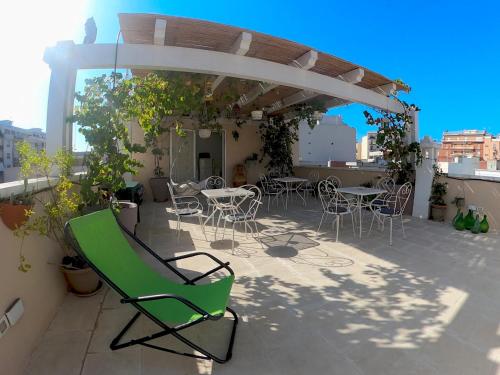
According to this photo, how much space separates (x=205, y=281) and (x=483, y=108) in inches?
2870

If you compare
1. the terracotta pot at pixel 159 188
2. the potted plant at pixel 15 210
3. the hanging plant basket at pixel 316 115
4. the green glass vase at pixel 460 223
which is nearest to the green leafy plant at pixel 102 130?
the potted plant at pixel 15 210

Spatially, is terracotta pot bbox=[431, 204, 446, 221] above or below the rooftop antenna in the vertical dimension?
below

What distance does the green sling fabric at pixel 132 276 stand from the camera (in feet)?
6.05

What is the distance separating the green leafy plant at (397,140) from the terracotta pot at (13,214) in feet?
19.9

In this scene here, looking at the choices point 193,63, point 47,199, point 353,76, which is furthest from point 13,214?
point 353,76

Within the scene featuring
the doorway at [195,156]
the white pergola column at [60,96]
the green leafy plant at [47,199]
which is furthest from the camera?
the doorway at [195,156]

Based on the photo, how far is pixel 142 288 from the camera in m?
2.11

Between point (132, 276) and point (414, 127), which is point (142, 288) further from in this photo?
point (414, 127)

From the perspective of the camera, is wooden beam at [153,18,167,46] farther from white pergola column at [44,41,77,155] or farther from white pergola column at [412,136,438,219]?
white pergola column at [412,136,438,219]

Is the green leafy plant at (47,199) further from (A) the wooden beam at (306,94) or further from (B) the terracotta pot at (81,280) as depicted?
(A) the wooden beam at (306,94)

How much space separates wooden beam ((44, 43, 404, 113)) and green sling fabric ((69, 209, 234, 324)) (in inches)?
77.3

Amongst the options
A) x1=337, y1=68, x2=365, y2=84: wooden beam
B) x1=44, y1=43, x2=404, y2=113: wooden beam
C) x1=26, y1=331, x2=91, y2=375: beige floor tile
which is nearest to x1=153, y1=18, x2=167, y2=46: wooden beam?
x1=44, y1=43, x2=404, y2=113: wooden beam

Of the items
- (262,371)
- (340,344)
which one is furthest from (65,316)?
(340,344)

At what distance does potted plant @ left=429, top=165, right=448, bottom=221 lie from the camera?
5500 mm
